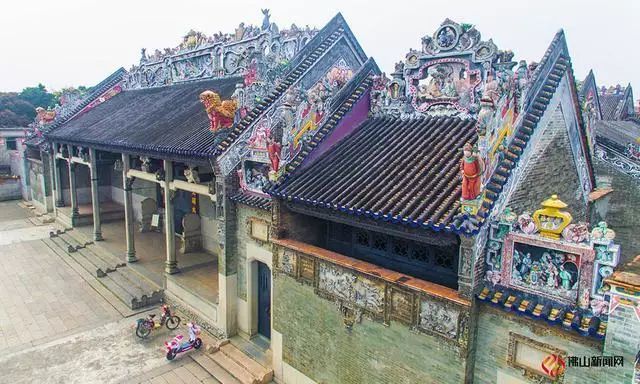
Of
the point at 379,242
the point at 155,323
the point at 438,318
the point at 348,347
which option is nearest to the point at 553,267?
the point at 438,318

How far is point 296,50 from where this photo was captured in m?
15.4

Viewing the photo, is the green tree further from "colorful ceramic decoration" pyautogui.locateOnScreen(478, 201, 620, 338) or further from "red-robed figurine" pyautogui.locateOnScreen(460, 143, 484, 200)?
"colorful ceramic decoration" pyautogui.locateOnScreen(478, 201, 620, 338)

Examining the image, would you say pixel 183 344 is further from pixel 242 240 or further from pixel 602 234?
pixel 602 234

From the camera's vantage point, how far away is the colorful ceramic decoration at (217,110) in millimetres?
13414

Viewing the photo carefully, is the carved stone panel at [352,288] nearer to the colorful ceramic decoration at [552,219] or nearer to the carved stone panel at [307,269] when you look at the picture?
the carved stone panel at [307,269]

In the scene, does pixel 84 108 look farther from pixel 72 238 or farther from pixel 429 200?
pixel 429 200

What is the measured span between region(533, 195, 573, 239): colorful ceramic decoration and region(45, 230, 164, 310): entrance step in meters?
14.4

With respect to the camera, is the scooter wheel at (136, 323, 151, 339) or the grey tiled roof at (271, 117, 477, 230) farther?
the scooter wheel at (136, 323, 151, 339)

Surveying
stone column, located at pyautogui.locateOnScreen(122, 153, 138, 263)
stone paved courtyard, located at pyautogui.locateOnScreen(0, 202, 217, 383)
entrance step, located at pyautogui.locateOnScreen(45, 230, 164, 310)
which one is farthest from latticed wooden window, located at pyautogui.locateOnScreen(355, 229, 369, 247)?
stone column, located at pyautogui.locateOnScreen(122, 153, 138, 263)

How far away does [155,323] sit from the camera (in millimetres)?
14867

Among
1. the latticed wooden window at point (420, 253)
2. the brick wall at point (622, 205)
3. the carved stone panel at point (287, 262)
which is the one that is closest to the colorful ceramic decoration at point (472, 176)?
the latticed wooden window at point (420, 253)

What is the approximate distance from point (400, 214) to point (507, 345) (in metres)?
2.88

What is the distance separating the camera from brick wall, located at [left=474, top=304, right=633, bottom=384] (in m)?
6.38

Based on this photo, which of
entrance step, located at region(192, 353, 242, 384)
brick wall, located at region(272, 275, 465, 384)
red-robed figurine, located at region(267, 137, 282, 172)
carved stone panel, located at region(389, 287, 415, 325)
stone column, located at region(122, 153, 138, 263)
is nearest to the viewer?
brick wall, located at region(272, 275, 465, 384)
